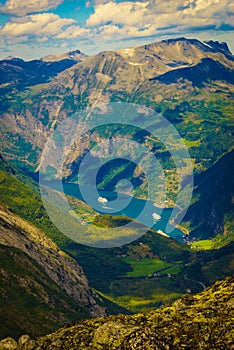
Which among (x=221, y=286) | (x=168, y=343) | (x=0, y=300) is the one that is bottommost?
(x=0, y=300)

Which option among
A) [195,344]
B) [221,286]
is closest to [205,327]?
[195,344]

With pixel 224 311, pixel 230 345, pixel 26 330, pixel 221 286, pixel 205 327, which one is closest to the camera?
pixel 230 345

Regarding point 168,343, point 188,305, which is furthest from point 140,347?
point 188,305

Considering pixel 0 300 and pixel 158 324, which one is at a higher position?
pixel 158 324

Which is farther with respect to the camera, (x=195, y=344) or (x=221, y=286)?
(x=221, y=286)

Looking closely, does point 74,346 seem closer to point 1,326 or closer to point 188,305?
point 188,305

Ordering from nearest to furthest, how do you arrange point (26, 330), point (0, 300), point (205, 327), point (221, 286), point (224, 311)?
point (205, 327)
point (224, 311)
point (221, 286)
point (26, 330)
point (0, 300)
